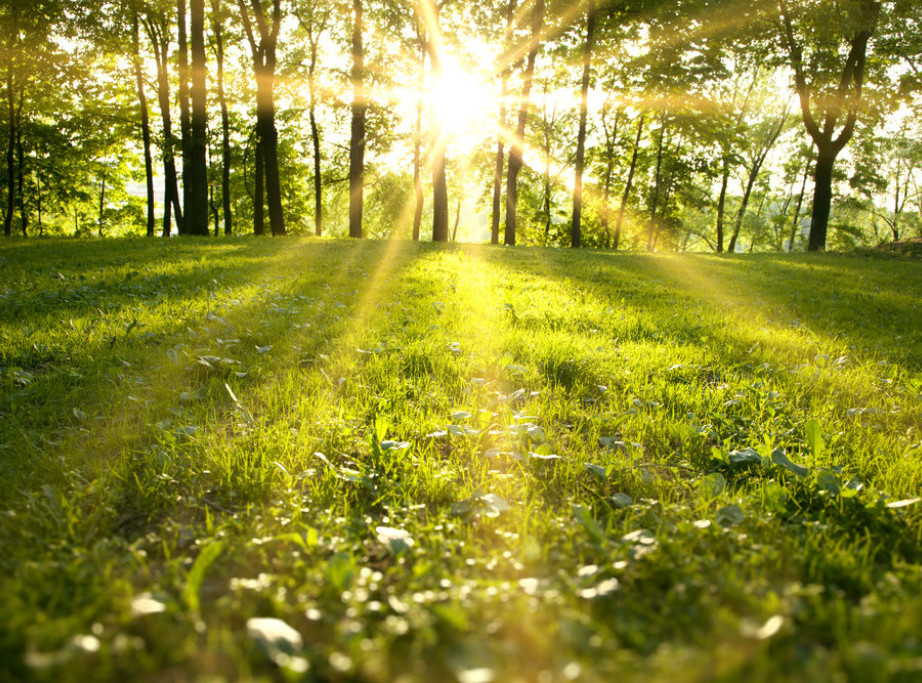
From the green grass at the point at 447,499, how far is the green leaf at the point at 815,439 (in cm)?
1

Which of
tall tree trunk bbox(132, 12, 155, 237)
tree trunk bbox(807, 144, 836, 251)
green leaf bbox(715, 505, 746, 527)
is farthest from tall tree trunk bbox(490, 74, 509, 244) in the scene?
green leaf bbox(715, 505, 746, 527)

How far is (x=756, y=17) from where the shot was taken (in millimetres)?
18484

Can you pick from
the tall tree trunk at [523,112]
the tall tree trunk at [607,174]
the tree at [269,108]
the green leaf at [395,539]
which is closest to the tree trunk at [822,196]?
the tall tree trunk at [523,112]

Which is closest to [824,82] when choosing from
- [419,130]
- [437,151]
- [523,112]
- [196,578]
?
[523,112]

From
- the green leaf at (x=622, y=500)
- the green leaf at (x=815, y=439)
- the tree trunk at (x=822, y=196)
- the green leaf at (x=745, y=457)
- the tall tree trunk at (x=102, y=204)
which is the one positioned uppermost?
the tall tree trunk at (x=102, y=204)

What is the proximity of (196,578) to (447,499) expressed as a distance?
106cm

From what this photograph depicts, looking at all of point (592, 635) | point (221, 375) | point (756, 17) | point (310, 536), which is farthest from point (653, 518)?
point (756, 17)

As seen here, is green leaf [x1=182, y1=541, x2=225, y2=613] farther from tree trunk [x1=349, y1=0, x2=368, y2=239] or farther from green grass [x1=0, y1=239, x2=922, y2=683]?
tree trunk [x1=349, y1=0, x2=368, y2=239]

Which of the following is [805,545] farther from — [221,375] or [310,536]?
[221,375]

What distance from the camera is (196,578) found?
145cm

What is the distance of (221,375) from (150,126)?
29.9 m

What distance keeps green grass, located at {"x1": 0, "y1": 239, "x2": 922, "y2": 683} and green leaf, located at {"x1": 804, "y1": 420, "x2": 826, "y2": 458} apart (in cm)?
1

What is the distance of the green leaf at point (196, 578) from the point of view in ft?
4.54

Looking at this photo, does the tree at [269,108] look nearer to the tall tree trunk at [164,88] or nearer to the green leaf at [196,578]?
the tall tree trunk at [164,88]
